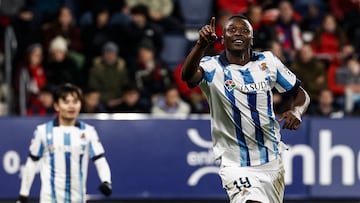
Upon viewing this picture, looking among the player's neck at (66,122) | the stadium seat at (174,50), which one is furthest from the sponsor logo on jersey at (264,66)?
the stadium seat at (174,50)

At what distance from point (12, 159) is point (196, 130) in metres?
2.22

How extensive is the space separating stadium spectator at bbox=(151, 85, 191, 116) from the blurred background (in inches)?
0.6

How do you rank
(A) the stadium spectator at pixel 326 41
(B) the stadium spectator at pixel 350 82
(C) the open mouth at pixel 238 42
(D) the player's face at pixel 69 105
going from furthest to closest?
(A) the stadium spectator at pixel 326 41 < (B) the stadium spectator at pixel 350 82 < (D) the player's face at pixel 69 105 < (C) the open mouth at pixel 238 42

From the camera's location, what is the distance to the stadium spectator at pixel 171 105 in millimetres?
15133

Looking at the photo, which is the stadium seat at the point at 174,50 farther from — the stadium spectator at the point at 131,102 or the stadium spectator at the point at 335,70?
the stadium spectator at the point at 335,70

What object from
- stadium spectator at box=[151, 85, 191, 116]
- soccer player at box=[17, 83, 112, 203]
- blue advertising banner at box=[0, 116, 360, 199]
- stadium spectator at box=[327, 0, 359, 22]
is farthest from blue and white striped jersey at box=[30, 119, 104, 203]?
stadium spectator at box=[327, 0, 359, 22]

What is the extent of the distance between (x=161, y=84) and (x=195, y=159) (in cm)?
194

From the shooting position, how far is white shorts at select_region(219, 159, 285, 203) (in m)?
8.25

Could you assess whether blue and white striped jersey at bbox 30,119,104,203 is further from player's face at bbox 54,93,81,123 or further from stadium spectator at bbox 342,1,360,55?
stadium spectator at bbox 342,1,360,55

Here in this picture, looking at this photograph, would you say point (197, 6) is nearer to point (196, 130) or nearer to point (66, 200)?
point (196, 130)

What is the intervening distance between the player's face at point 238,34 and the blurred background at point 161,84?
601cm

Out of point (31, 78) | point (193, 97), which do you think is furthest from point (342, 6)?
point (31, 78)

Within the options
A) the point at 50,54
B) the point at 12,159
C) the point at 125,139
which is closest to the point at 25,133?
the point at 12,159

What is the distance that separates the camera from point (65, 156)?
10273mm
